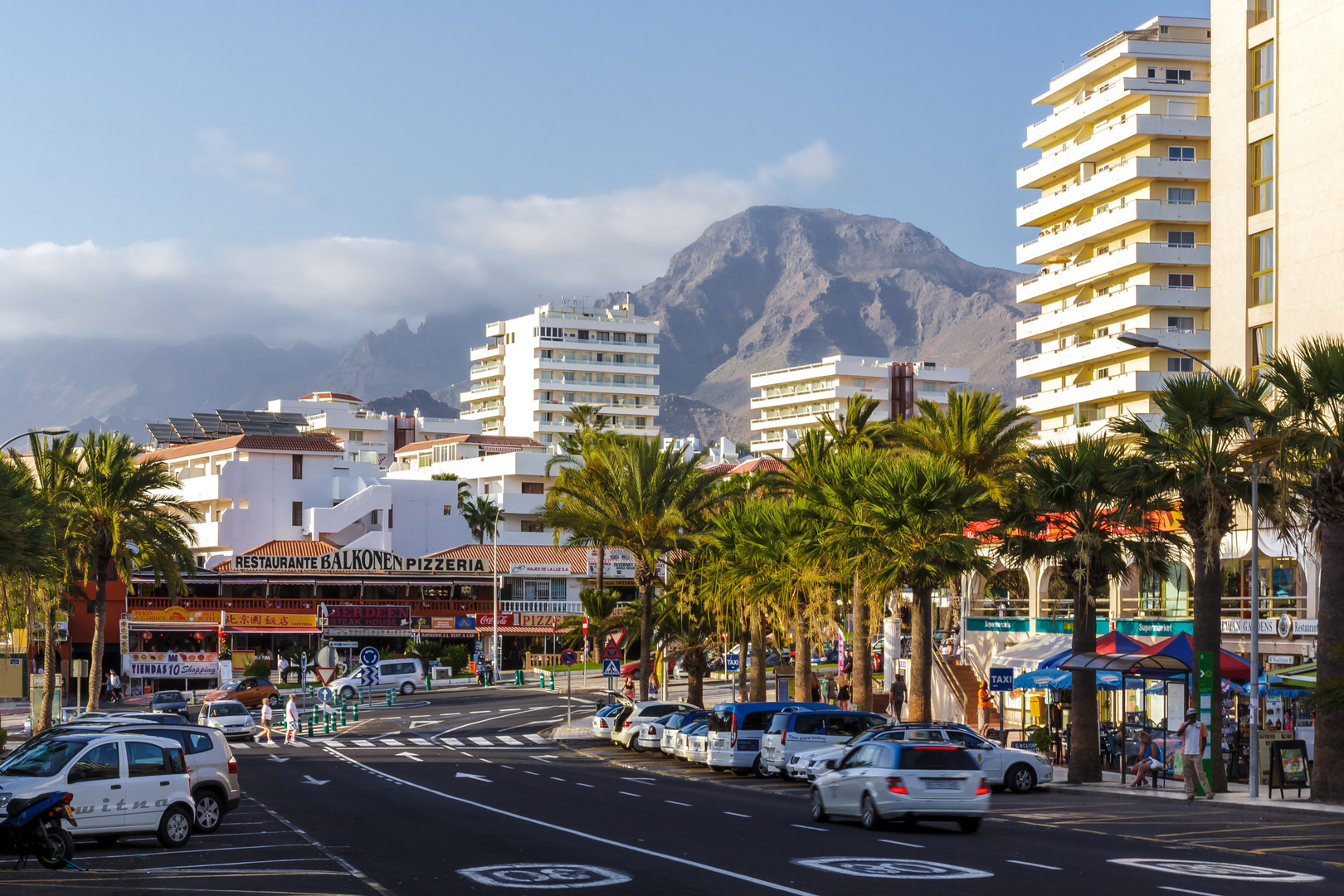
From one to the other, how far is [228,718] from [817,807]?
102ft

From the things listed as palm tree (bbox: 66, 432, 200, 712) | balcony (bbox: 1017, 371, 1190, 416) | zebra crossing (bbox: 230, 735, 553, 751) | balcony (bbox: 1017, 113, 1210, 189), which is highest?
balcony (bbox: 1017, 113, 1210, 189)

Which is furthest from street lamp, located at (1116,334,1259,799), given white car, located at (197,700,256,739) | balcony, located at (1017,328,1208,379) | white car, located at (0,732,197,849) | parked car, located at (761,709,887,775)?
balcony, located at (1017,328,1208,379)

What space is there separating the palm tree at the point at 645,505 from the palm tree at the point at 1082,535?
62.3 feet

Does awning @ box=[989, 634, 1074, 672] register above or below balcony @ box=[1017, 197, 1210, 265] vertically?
below

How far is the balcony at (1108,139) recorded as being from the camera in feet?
236

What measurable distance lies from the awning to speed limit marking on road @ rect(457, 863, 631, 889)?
29.2m

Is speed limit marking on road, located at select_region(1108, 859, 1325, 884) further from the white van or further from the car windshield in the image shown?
the white van

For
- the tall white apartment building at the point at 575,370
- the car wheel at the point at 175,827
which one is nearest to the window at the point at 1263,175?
the car wheel at the point at 175,827

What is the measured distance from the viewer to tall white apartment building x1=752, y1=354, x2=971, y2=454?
147 metres

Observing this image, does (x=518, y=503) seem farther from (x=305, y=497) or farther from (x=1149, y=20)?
(x=1149, y=20)

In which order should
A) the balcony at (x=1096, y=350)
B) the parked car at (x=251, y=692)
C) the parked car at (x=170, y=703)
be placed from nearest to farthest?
1. the parked car at (x=170, y=703)
2. the parked car at (x=251, y=692)
3. the balcony at (x=1096, y=350)

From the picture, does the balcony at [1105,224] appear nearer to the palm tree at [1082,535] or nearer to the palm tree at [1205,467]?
the palm tree at [1082,535]

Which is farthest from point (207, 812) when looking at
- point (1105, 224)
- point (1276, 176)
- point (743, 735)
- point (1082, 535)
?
point (1105, 224)

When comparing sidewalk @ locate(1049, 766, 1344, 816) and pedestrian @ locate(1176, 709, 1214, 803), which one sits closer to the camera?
sidewalk @ locate(1049, 766, 1344, 816)
